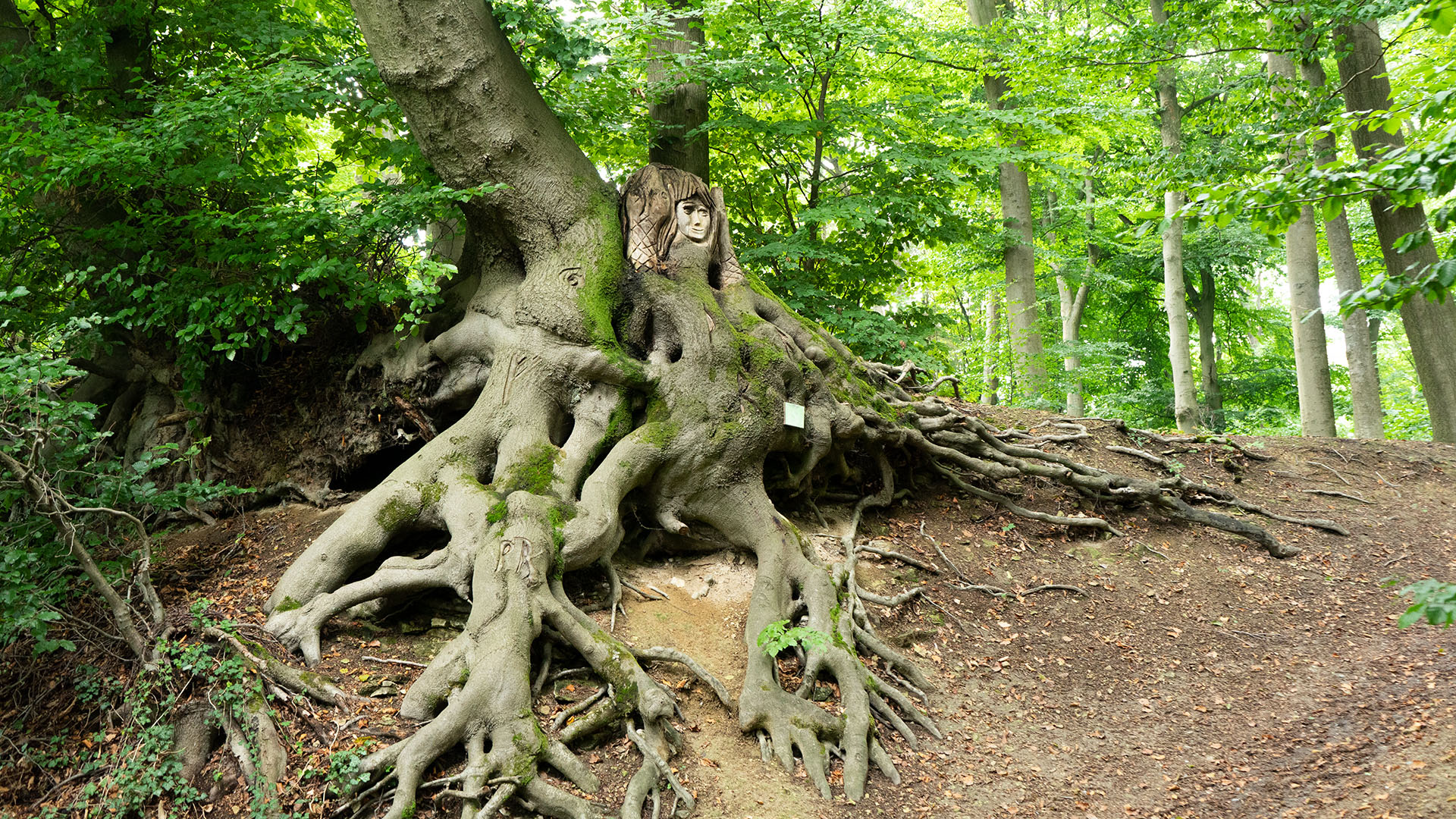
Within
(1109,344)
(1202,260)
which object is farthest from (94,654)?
(1202,260)

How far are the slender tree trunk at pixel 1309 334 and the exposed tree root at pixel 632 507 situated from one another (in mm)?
4446

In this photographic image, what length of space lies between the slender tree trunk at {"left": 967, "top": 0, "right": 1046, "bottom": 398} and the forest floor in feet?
15.1

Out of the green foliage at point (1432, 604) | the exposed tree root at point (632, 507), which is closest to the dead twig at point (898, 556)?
the exposed tree root at point (632, 507)

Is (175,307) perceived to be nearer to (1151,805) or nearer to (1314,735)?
(1151,805)

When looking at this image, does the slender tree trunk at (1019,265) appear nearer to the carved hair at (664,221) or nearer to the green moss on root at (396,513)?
the carved hair at (664,221)

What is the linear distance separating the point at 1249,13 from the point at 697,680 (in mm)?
9541

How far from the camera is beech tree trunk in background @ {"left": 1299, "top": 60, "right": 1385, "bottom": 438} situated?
1002cm

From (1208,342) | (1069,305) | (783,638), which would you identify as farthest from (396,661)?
(1069,305)

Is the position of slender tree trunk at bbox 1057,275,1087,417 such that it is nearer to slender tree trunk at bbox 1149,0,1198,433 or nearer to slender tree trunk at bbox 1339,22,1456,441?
slender tree trunk at bbox 1149,0,1198,433

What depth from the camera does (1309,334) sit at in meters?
10.5

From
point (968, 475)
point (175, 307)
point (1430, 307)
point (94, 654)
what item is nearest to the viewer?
point (94, 654)

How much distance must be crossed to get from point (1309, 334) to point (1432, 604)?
10.2 meters

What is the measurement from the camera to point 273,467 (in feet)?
21.7

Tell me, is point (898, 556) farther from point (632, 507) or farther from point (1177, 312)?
point (1177, 312)
